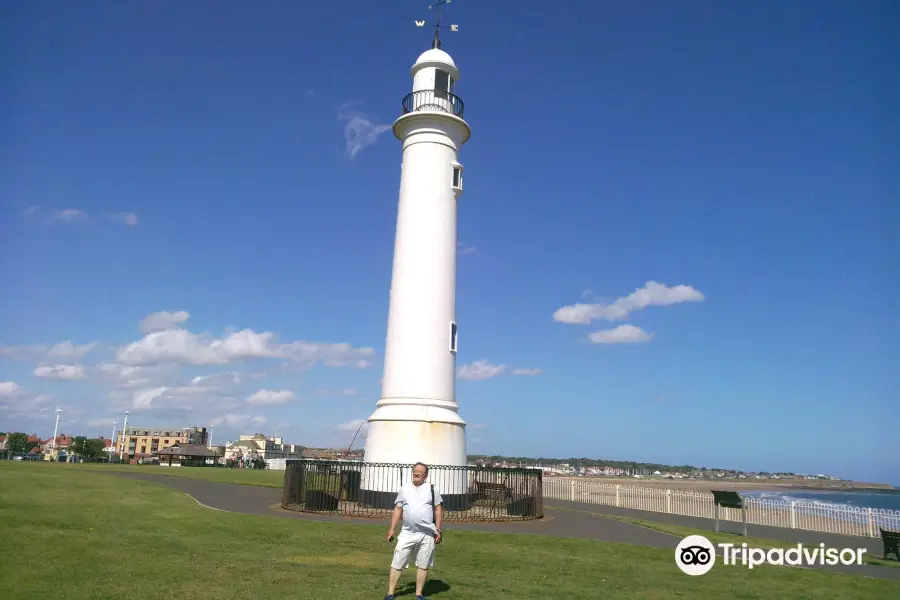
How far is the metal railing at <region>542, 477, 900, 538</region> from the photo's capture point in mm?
17141

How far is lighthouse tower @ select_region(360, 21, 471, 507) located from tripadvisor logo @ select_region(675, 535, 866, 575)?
6.55 meters

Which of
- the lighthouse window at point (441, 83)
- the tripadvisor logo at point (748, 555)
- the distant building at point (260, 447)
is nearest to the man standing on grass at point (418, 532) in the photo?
the tripadvisor logo at point (748, 555)

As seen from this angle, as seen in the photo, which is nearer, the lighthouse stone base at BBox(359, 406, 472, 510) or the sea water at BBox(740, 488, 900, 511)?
the lighthouse stone base at BBox(359, 406, 472, 510)

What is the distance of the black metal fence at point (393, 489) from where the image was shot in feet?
54.1

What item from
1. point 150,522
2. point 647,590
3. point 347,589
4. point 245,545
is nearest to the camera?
point 347,589

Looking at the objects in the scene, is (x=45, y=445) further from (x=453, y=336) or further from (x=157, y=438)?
(x=453, y=336)

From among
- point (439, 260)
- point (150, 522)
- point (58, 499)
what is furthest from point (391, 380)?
point (58, 499)

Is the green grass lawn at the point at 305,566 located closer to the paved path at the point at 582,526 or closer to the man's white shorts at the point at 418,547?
the man's white shorts at the point at 418,547

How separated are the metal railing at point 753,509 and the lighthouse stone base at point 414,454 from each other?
23.4ft

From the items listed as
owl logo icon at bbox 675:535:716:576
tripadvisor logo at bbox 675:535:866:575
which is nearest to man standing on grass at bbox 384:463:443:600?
owl logo icon at bbox 675:535:716:576

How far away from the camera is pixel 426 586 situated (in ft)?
26.2

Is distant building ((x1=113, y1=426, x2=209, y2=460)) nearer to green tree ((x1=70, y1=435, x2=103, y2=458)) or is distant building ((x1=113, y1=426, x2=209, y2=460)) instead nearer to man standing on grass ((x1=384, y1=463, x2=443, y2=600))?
green tree ((x1=70, y1=435, x2=103, y2=458))

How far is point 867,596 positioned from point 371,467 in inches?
452

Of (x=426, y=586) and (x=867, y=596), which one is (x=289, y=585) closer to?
(x=426, y=586)
